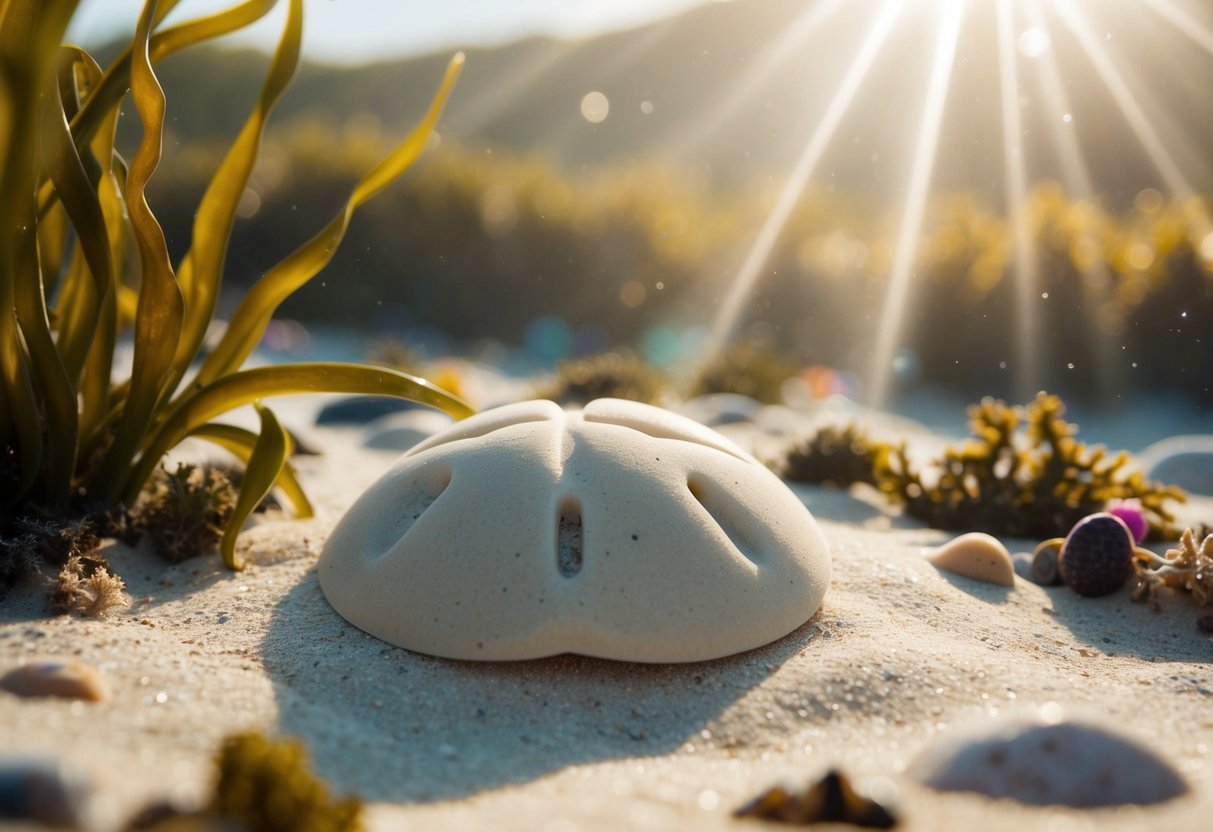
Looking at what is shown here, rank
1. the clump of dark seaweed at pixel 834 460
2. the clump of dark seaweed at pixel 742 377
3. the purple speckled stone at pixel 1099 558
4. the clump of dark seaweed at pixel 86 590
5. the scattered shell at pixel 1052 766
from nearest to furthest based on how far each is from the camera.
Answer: the scattered shell at pixel 1052 766, the clump of dark seaweed at pixel 86 590, the purple speckled stone at pixel 1099 558, the clump of dark seaweed at pixel 834 460, the clump of dark seaweed at pixel 742 377

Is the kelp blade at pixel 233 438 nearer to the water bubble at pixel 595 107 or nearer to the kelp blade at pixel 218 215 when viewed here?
the kelp blade at pixel 218 215

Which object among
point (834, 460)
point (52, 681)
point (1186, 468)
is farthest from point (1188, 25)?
point (52, 681)

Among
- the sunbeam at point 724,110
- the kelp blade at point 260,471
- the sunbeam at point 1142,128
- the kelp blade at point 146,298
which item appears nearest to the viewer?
the kelp blade at point 146,298

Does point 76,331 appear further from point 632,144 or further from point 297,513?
point 632,144

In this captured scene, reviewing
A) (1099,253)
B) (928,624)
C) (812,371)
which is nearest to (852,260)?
(812,371)

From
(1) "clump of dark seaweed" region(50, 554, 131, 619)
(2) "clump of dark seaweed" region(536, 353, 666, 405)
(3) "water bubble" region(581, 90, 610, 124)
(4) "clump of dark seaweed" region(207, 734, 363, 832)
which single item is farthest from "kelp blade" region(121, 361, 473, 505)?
(3) "water bubble" region(581, 90, 610, 124)

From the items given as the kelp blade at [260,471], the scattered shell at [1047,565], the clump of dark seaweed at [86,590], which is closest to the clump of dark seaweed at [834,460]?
the scattered shell at [1047,565]
